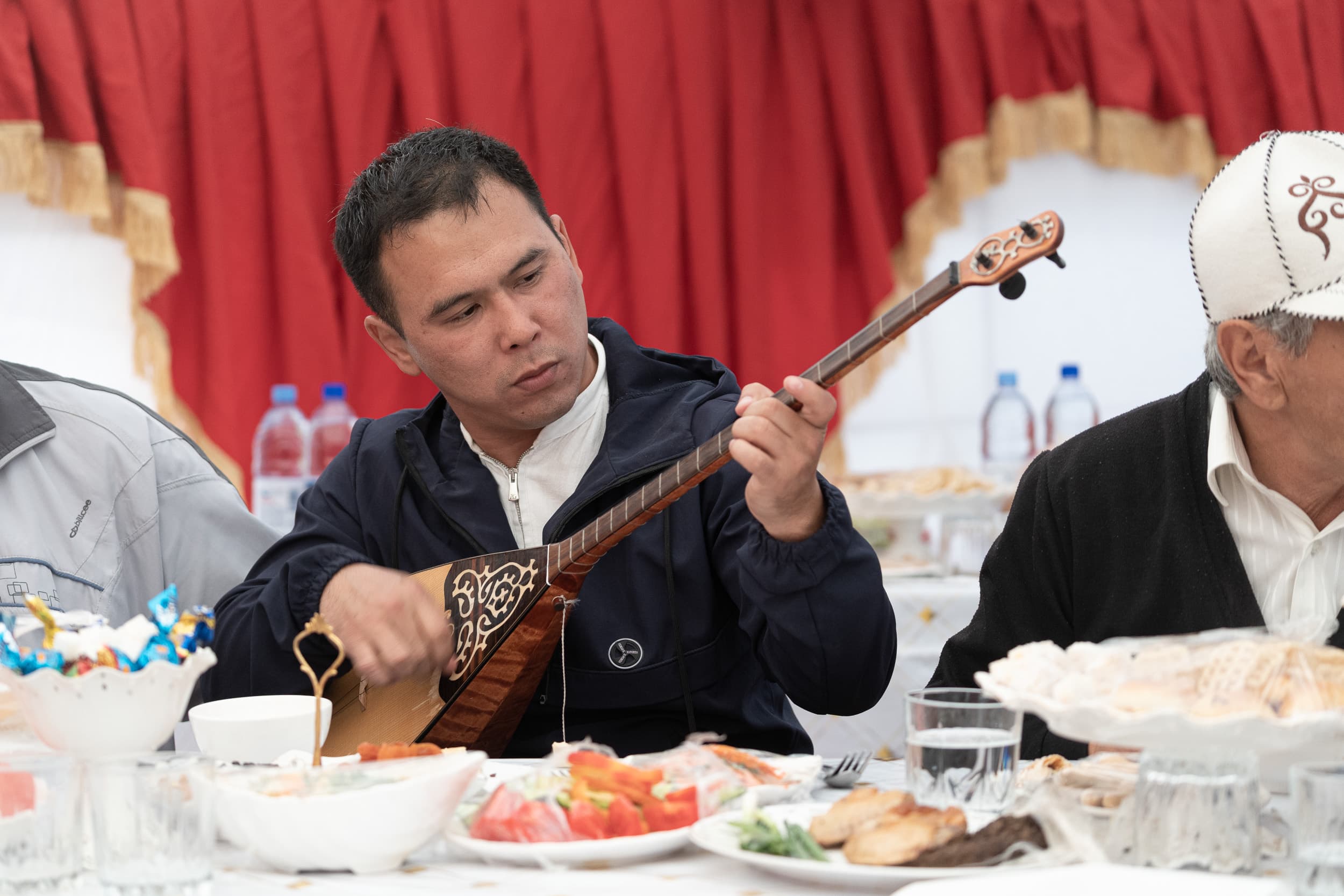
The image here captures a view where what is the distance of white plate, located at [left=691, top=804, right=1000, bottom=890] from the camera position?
32.8 inches

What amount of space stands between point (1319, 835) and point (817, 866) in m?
0.29

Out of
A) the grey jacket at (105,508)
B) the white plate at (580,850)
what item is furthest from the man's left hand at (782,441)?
the grey jacket at (105,508)

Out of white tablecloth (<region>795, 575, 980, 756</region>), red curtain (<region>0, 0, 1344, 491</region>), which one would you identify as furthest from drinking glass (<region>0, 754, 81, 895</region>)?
red curtain (<region>0, 0, 1344, 491</region>)

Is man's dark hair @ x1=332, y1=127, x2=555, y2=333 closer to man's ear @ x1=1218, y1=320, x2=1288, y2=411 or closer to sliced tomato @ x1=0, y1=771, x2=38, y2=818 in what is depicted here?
man's ear @ x1=1218, y1=320, x2=1288, y2=411

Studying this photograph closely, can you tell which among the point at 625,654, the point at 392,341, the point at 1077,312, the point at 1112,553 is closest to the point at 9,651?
the point at 625,654

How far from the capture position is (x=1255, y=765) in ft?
2.73

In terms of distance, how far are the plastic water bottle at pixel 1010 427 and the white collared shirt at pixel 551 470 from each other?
75.4 inches

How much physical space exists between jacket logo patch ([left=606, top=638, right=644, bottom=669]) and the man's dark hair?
56 centimetres

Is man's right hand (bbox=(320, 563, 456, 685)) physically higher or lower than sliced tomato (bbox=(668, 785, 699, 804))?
higher

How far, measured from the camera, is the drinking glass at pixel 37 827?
86 centimetres

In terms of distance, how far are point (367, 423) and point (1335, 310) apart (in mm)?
1281

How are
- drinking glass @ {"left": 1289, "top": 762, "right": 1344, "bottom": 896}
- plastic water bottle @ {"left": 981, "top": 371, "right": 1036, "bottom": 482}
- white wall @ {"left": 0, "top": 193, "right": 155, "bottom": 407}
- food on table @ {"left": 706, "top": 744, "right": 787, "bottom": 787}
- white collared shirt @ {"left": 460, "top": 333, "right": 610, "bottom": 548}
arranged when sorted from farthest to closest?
plastic water bottle @ {"left": 981, "top": 371, "right": 1036, "bottom": 482} < white wall @ {"left": 0, "top": 193, "right": 155, "bottom": 407} < white collared shirt @ {"left": 460, "top": 333, "right": 610, "bottom": 548} < food on table @ {"left": 706, "top": 744, "right": 787, "bottom": 787} < drinking glass @ {"left": 1289, "top": 762, "right": 1344, "bottom": 896}

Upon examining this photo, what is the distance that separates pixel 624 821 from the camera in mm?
949

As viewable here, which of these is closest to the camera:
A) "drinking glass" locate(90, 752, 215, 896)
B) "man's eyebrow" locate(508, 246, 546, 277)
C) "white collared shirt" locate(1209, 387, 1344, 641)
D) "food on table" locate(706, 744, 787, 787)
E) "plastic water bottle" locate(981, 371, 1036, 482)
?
"drinking glass" locate(90, 752, 215, 896)
